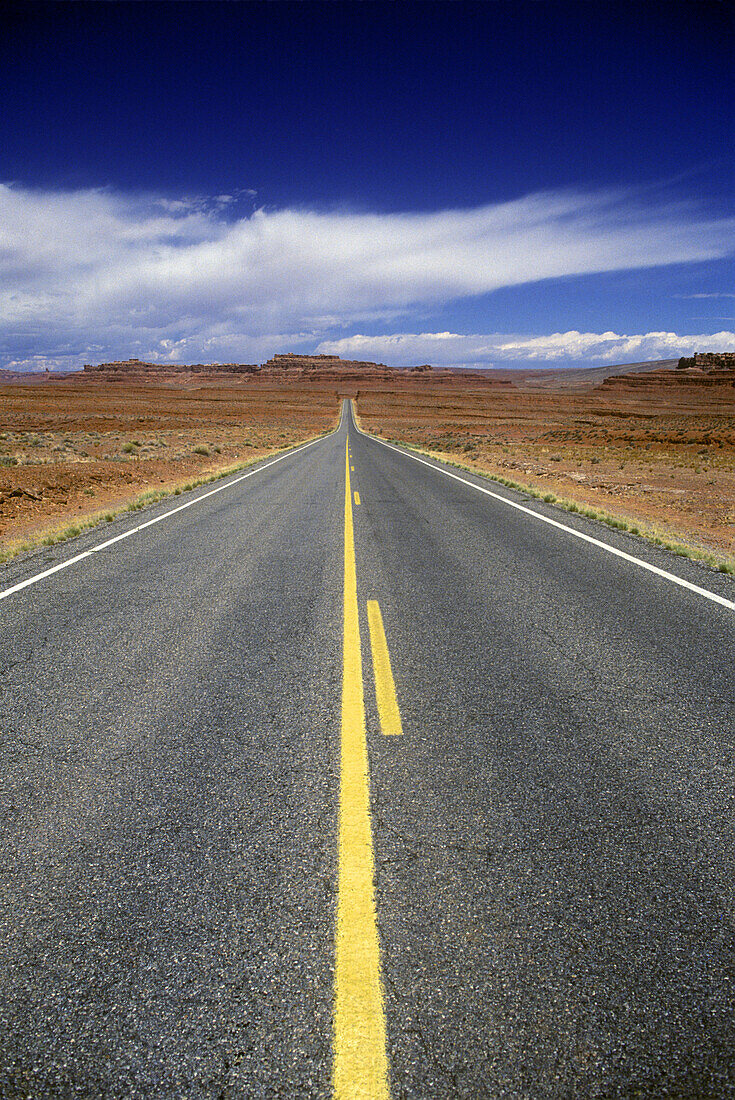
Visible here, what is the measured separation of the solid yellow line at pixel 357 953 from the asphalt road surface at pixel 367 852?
1 centimetres

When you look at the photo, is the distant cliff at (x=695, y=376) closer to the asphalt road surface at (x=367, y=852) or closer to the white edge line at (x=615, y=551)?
the white edge line at (x=615, y=551)

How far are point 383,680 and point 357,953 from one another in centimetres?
218

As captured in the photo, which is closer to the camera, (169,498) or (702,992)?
(702,992)

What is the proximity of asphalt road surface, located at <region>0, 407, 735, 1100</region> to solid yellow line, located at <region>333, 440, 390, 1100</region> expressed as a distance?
10mm

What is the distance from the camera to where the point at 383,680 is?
162 inches

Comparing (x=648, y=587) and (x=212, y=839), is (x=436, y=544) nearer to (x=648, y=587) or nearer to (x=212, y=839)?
(x=648, y=587)

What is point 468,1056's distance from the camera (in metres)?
1.68

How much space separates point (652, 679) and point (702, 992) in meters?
2.58

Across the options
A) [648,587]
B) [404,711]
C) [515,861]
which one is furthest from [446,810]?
[648,587]

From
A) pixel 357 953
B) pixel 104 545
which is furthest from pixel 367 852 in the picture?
pixel 104 545

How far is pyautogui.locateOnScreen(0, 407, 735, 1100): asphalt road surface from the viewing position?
172 cm

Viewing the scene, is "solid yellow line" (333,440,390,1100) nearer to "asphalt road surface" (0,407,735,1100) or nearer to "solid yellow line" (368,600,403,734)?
"asphalt road surface" (0,407,735,1100)

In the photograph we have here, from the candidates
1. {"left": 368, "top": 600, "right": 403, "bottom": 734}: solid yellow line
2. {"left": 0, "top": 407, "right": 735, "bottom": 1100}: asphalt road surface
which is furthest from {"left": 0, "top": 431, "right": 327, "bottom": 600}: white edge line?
{"left": 368, "top": 600, "right": 403, "bottom": 734}: solid yellow line

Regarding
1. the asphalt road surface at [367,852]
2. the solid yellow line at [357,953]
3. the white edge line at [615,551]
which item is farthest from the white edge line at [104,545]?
the white edge line at [615,551]
